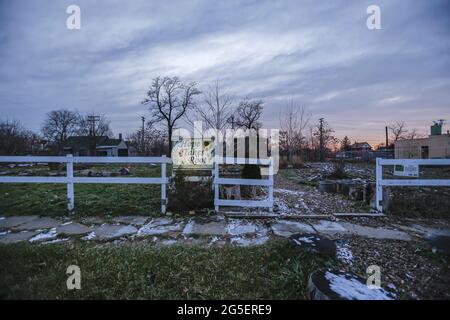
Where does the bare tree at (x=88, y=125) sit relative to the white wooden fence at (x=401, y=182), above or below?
above

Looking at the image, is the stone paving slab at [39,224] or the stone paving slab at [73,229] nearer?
the stone paving slab at [73,229]

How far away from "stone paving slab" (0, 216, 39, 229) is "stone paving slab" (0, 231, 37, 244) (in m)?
0.54

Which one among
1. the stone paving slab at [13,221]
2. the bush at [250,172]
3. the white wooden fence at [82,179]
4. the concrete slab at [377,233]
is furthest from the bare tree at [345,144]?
the stone paving slab at [13,221]

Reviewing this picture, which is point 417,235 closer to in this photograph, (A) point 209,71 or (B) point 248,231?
(B) point 248,231

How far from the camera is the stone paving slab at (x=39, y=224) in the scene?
424 cm

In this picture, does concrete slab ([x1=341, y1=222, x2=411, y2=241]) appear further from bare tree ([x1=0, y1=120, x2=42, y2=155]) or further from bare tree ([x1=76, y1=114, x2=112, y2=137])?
bare tree ([x1=76, y1=114, x2=112, y2=137])

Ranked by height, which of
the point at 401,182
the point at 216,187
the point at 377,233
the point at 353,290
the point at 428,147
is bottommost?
the point at 377,233

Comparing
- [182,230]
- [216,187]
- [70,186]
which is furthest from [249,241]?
[70,186]

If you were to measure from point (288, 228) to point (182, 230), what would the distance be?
6.38 feet

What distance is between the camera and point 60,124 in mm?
44250

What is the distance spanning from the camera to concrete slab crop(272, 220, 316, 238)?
399 centimetres

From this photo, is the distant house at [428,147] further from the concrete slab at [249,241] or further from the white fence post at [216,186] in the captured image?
the concrete slab at [249,241]

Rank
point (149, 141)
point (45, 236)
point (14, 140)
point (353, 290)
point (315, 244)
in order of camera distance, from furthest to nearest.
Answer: point (149, 141), point (14, 140), point (45, 236), point (315, 244), point (353, 290)

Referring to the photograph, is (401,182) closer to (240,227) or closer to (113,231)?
(240,227)
